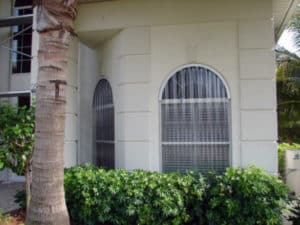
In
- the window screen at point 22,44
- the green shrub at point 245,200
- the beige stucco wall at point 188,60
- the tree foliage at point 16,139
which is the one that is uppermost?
the window screen at point 22,44

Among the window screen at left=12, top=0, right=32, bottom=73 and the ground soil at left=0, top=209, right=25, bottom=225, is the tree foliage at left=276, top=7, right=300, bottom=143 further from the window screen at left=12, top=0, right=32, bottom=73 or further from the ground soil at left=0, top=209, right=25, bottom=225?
the ground soil at left=0, top=209, right=25, bottom=225

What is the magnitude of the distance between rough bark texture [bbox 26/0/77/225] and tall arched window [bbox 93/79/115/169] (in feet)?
9.99

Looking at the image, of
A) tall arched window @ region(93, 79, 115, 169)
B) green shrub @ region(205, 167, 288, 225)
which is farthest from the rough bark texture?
tall arched window @ region(93, 79, 115, 169)

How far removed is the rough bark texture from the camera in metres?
3.96

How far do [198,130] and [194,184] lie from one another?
1.24 m

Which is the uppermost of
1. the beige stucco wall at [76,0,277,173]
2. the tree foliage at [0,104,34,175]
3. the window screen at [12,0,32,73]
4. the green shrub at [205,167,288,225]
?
the window screen at [12,0,32,73]

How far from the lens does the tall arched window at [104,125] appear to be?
7215 mm

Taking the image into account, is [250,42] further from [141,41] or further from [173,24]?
[141,41]

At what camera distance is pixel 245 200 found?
17.1 feet

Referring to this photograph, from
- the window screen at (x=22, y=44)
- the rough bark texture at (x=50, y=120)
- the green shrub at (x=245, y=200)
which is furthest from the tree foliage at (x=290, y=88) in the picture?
the rough bark texture at (x=50, y=120)

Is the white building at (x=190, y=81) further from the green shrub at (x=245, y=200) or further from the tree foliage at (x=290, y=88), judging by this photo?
the tree foliage at (x=290, y=88)

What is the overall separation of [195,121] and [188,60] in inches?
48.3

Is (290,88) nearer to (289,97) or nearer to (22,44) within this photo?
(289,97)

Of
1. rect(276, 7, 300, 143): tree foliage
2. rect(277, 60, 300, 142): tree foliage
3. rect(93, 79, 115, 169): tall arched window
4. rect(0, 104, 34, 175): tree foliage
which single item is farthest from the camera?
rect(277, 60, 300, 142): tree foliage
